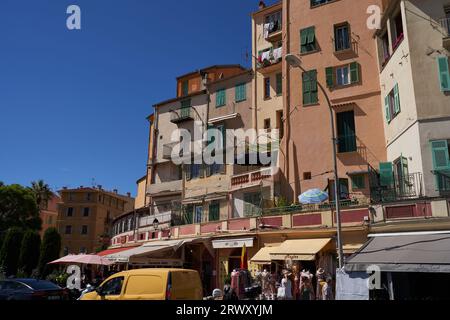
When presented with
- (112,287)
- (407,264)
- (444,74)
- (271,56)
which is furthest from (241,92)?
(112,287)

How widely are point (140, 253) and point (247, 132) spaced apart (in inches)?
496

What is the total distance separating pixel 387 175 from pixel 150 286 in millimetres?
13646

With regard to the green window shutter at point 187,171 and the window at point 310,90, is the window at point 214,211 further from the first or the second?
the window at point 310,90

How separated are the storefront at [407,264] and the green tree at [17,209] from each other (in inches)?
1947

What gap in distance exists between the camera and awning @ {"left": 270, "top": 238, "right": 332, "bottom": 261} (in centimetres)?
1923

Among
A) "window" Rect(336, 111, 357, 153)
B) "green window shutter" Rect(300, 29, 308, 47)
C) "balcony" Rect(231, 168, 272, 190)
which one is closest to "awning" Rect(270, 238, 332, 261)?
"balcony" Rect(231, 168, 272, 190)

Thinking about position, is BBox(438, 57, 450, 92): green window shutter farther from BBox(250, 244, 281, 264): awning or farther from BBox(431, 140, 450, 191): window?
BBox(250, 244, 281, 264): awning

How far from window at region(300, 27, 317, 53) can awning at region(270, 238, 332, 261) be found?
13.6m

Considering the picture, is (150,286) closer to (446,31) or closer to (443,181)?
(443,181)

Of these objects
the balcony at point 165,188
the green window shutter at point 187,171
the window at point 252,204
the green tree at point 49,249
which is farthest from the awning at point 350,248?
the green tree at point 49,249

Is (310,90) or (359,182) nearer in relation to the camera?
(359,182)

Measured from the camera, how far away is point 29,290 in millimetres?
15086

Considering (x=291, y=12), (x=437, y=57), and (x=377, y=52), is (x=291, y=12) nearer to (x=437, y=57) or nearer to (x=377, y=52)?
(x=377, y=52)

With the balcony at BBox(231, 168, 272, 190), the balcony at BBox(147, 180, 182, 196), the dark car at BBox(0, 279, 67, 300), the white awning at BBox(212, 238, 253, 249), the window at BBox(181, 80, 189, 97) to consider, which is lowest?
the dark car at BBox(0, 279, 67, 300)
